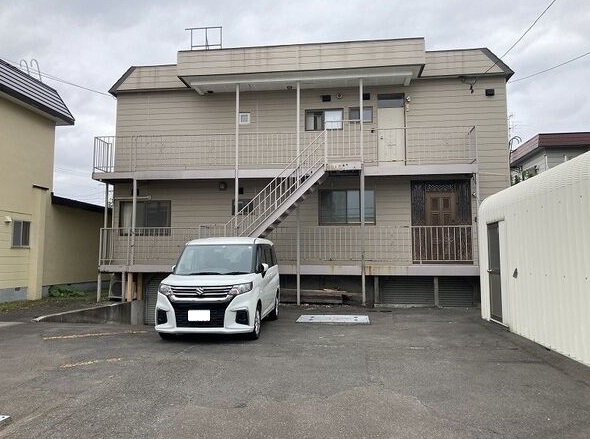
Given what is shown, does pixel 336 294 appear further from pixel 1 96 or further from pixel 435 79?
pixel 1 96

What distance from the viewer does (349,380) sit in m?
5.49

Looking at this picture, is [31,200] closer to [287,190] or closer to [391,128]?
[287,190]

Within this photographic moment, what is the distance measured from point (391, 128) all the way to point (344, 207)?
2544 mm

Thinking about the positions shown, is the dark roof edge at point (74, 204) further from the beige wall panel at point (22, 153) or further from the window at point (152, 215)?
the window at point (152, 215)

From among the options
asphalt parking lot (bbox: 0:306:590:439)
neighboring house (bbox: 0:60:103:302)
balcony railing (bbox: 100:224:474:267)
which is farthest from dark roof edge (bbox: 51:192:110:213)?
asphalt parking lot (bbox: 0:306:590:439)

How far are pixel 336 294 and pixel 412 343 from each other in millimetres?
5061

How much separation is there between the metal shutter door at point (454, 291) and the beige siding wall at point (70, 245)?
447 inches

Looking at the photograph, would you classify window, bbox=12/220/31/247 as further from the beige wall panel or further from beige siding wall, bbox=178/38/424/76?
beige siding wall, bbox=178/38/424/76

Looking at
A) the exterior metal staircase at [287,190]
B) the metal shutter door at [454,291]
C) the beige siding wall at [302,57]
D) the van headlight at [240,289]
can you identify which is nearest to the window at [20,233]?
the exterior metal staircase at [287,190]

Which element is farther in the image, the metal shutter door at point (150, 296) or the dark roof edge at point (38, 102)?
the metal shutter door at point (150, 296)

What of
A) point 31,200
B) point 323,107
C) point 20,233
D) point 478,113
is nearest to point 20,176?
point 31,200

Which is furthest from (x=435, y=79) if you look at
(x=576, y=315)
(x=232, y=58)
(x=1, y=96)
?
(x=1, y=96)

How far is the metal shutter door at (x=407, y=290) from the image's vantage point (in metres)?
13.0

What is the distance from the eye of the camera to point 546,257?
659cm
